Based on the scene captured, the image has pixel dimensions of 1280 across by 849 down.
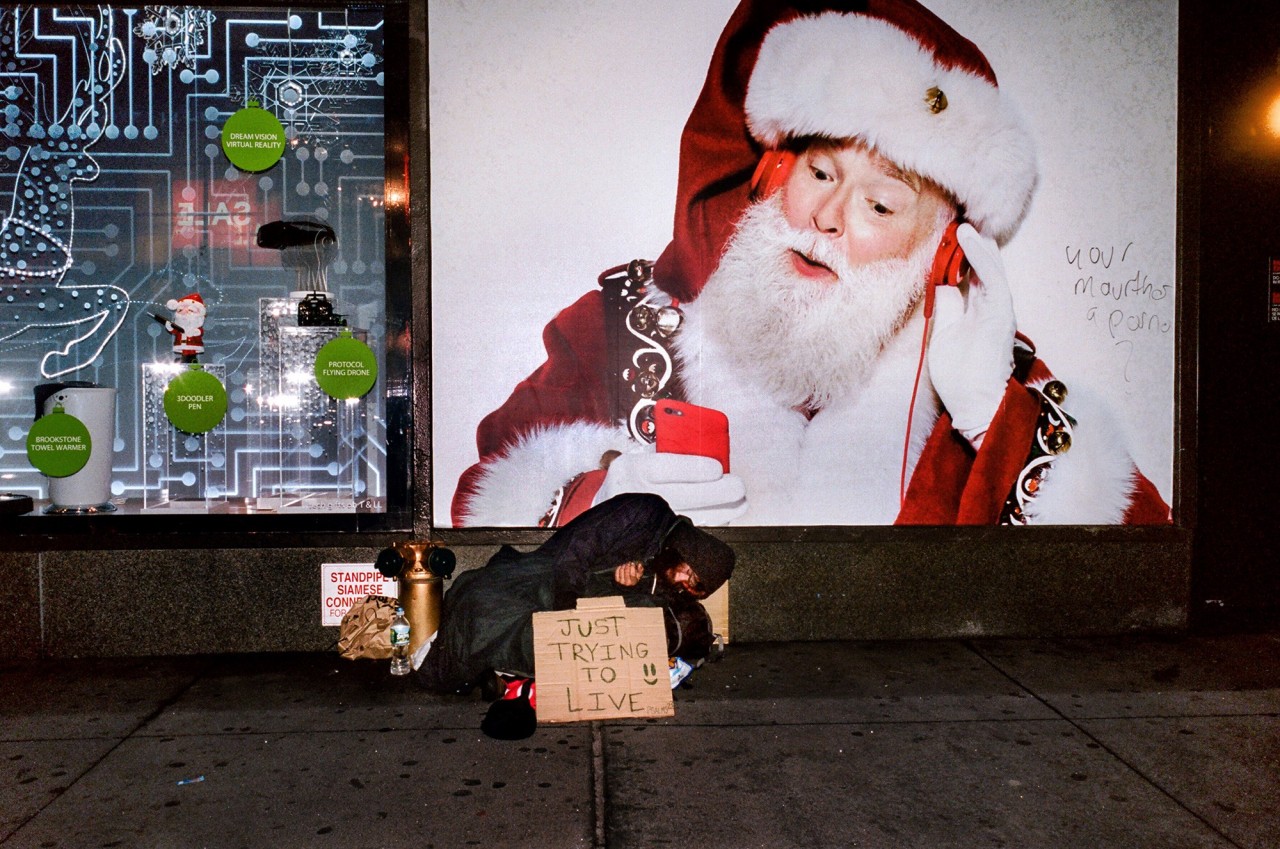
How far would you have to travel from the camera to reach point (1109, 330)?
229 inches

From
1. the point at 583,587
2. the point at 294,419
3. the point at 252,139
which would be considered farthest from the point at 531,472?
the point at 252,139

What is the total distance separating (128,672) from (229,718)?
112 cm

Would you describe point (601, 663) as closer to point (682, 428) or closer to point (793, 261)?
point (682, 428)

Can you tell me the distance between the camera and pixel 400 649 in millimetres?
5051

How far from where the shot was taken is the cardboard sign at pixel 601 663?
4309 millimetres

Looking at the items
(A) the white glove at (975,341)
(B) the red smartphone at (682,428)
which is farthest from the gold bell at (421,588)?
(A) the white glove at (975,341)

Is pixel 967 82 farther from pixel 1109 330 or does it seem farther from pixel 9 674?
pixel 9 674

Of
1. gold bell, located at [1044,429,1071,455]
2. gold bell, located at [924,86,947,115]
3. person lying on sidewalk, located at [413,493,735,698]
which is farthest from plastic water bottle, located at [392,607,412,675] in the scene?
gold bell, located at [924,86,947,115]

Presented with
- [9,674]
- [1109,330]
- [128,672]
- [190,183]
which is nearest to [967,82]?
[1109,330]

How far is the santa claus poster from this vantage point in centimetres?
551

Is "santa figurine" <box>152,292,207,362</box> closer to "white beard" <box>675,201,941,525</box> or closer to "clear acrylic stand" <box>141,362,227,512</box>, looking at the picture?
"clear acrylic stand" <box>141,362,227,512</box>

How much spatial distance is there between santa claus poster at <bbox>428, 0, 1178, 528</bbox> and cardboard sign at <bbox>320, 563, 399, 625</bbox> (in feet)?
1.73

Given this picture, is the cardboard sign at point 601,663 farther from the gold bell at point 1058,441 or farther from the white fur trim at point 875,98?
the white fur trim at point 875,98

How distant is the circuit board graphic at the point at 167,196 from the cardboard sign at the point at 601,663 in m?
1.82
